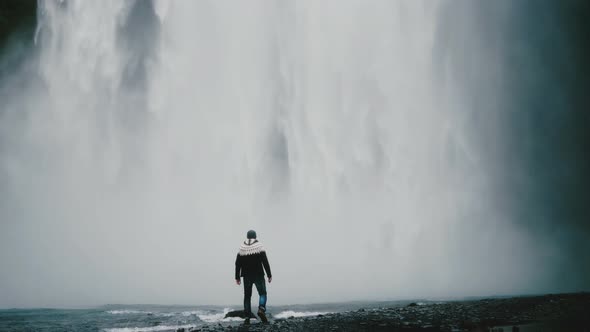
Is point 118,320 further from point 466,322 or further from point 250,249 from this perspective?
point 466,322

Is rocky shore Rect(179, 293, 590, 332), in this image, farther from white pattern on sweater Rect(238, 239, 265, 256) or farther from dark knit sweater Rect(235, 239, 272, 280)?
white pattern on sweater Rect(238, 239, 265, 256)

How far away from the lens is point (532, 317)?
1183 cm

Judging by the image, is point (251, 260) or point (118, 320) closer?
point (251, 260)

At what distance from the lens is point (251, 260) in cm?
1256

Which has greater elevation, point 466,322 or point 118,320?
point 466,322

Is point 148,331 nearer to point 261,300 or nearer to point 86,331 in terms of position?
point 86,331

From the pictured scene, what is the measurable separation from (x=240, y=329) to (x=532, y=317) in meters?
8.90

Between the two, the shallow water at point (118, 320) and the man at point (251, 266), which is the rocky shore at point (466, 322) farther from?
the shallow water at point (118, 320)

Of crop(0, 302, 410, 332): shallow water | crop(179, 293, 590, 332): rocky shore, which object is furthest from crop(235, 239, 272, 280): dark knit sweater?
crop(0, 302, 410, 332): shallow water

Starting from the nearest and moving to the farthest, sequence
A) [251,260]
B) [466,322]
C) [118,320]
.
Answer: [466,322]
[251,260]
[118,320]

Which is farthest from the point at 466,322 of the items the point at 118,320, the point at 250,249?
the point at 118,320

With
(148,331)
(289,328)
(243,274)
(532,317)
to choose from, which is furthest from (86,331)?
(532,317)

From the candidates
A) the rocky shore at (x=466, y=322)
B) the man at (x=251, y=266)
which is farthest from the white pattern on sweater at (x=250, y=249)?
the rocky shore at (x=466, y=322)

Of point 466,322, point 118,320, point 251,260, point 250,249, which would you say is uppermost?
point 250,249
